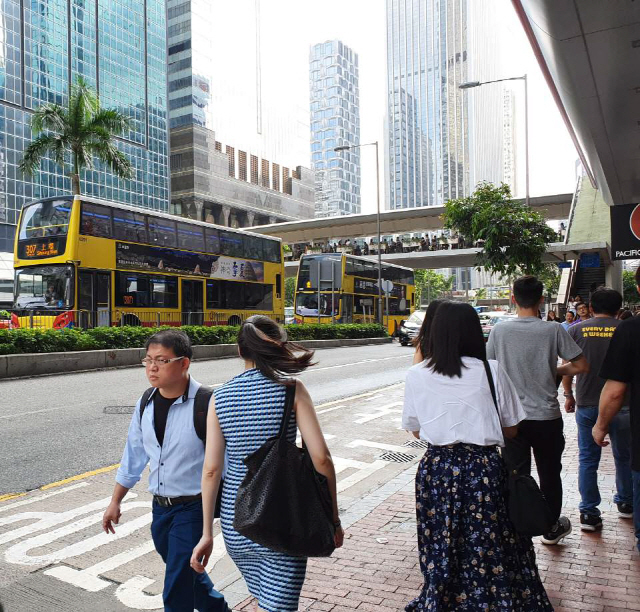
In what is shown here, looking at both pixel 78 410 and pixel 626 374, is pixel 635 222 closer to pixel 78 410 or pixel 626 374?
pixel 626 374

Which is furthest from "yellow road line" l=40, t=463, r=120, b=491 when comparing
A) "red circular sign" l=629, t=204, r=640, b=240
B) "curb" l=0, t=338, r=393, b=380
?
"curb" l=0, t=338, r=393, b=380

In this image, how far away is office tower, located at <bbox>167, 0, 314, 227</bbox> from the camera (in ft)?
275

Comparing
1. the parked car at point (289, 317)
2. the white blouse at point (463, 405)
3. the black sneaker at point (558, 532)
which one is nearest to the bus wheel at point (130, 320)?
→ the parked car at point (289, 317)

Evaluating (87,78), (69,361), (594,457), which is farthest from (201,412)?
(87,78)

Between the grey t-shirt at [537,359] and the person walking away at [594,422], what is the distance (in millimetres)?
662

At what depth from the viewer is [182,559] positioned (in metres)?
2.78

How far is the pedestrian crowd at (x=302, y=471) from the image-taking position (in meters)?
2.36

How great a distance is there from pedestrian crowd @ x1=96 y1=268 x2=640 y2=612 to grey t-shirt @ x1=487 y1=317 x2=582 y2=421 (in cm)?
57

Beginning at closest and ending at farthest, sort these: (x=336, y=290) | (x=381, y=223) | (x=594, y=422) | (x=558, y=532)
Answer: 1. (x=558, y=532)
2. (x=594, y=422)
3. (x=336, y=290)
4. (x=381, y=223)

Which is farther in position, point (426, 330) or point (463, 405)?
point (426, 330)

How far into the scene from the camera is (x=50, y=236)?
1719 cm

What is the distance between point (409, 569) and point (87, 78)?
228ft

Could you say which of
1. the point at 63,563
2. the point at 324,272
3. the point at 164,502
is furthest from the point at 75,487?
the point at 324,272

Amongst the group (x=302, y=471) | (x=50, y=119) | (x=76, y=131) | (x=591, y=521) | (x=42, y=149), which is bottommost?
(x=591, y=521)
